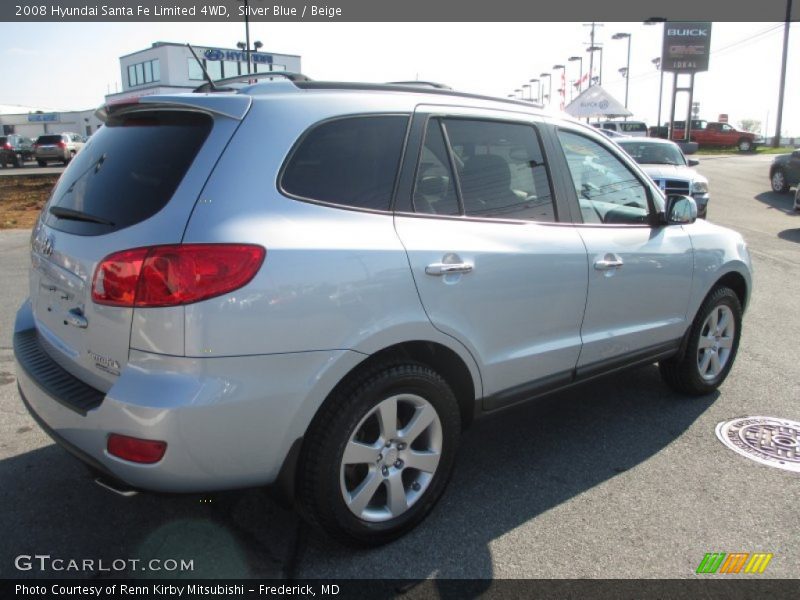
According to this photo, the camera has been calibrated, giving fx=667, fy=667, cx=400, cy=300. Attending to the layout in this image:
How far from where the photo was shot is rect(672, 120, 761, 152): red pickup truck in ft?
139

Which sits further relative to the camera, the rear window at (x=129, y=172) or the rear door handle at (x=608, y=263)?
the rear door handle at (x=608, y=263)

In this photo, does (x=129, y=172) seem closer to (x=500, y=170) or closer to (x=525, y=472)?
(x=500, y=170)

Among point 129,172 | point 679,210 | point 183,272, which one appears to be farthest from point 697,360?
point 129,172

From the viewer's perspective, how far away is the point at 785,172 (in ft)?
64.0

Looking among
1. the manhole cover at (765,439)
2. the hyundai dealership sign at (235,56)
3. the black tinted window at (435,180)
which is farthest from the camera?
the hyundai dealership sign at (235,56)

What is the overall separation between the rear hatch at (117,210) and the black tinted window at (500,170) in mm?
1069

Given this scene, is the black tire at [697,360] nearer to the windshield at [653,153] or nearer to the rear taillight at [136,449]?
the rear taillight at [136,449]

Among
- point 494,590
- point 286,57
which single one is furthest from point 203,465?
point 286,57

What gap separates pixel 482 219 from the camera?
10.1 feet

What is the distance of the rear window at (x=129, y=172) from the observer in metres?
2.45

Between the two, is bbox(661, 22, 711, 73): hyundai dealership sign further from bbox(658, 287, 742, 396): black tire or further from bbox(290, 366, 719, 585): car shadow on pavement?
bbox(290, 366, 719, 585): car shadow on pavement

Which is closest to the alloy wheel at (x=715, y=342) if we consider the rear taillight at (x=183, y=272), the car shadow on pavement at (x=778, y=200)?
the rear taillight at (x=183, y=272)

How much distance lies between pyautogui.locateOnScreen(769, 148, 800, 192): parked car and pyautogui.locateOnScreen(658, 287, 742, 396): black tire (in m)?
17.5

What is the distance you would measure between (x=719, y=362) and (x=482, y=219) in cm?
259
